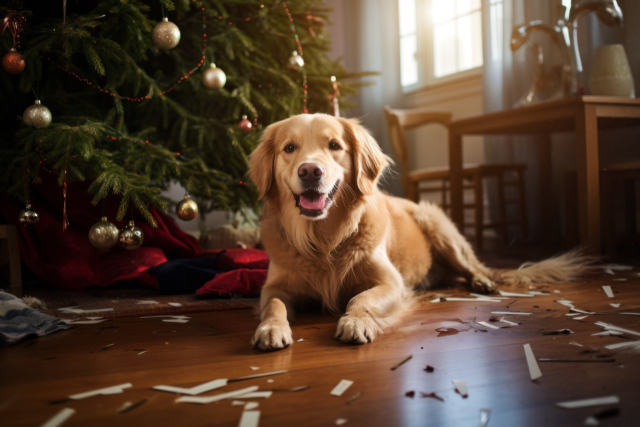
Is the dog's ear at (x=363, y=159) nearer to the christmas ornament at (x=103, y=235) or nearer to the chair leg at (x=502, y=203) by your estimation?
the christmas ornament at (x=103, y=235)

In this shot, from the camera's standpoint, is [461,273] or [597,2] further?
[597,2]

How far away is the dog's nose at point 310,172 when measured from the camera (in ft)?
5.55

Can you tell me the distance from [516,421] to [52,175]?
2564 mm

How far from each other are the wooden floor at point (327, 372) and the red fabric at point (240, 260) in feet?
2.81

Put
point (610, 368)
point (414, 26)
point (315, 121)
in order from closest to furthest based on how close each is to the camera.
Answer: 1. point (610, 368)
2. point (315, 121)
3. point (414, 26)

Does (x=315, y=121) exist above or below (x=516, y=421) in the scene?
above

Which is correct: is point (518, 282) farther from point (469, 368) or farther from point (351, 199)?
point (469, 368)

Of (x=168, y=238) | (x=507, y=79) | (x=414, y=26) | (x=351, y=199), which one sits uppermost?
(x=414, y=26)

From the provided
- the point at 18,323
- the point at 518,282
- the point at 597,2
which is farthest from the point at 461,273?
the point at 597,2

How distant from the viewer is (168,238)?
280cm

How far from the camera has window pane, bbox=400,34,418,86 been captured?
6.20 metres

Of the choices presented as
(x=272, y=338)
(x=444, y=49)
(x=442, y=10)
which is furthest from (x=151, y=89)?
(x=442, y=10)

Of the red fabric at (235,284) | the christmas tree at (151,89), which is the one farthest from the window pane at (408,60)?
the red fabric at (235,284)

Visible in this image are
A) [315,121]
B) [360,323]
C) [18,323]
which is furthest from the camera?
[315,121]
